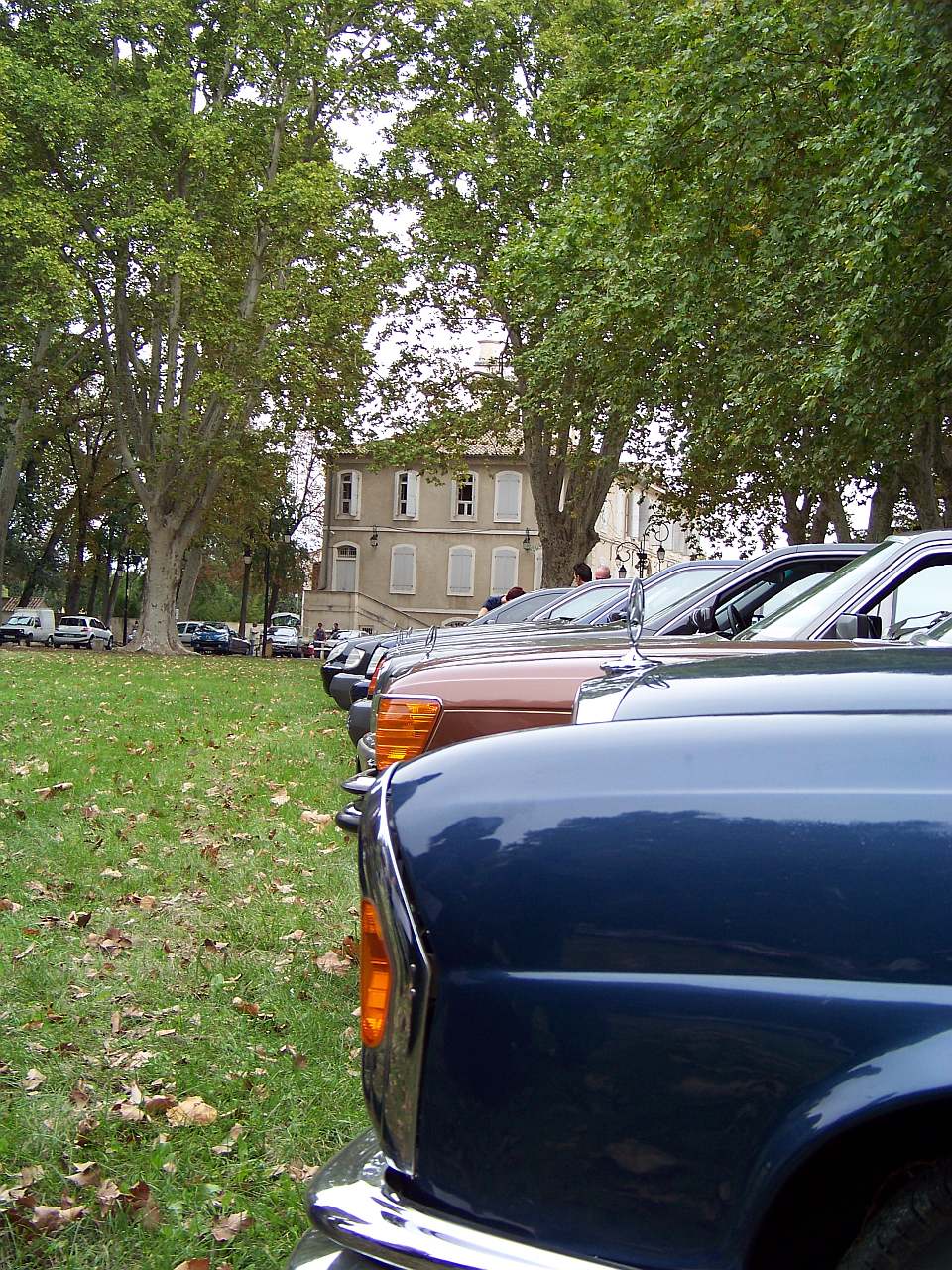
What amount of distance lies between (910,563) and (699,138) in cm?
1251

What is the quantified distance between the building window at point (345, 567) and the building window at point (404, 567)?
1881mm

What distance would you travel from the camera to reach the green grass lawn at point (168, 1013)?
3.37 meters

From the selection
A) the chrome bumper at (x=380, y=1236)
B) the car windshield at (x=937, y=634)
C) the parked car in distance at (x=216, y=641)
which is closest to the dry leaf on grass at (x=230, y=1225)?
the chrome bumper at (x=380, y=1236)

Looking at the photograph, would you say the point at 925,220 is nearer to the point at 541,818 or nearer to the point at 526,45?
the point at 541,818

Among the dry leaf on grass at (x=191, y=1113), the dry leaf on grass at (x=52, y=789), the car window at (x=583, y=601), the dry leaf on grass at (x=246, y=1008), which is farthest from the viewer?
the car window at (x=583, y=601)

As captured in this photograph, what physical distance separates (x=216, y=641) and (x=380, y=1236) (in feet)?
197

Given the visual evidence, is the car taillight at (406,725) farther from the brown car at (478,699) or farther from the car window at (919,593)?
the car window at (919,593)

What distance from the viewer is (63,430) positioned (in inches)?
1957

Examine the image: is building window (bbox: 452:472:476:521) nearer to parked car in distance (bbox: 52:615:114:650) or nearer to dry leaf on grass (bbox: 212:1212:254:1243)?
parked car in distance (bbox: 52:615:114:650)

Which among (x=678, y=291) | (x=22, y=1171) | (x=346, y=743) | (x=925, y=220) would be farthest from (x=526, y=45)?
(x=22, y=1171)

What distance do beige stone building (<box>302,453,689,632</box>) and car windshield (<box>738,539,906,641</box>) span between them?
188 feet

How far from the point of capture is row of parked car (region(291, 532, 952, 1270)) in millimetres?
1645

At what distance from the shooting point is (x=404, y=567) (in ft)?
212

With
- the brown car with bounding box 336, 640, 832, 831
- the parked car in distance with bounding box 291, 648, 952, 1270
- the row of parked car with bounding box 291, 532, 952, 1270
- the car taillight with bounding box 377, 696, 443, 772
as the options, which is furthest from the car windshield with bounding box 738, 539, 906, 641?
the parked car in distance with bounding box 291, 648, 952, 1270
